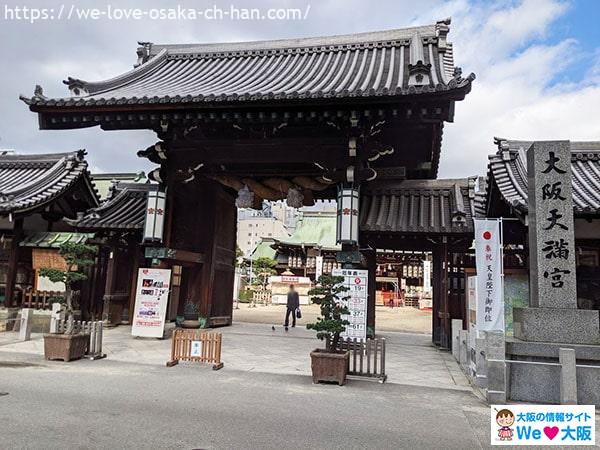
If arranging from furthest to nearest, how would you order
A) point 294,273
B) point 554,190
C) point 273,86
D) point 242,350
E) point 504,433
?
point 294,273 < point 273,86 < point 242,350 < point 554,190 < point 504,433

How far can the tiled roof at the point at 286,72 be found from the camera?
1007 centimetres

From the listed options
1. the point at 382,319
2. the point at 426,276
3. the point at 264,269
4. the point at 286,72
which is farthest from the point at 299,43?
the point at 426,276

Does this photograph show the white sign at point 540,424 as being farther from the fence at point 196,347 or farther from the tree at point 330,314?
the fence at point 196,347

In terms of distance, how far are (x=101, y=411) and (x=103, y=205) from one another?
10.6m

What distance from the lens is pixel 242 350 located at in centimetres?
1096

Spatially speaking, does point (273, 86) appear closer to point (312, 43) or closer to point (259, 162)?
point (259, 162)

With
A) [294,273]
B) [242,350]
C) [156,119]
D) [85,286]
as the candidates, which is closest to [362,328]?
[242,350]

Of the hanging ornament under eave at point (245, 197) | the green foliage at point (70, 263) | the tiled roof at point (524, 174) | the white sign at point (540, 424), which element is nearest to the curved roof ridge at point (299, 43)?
the tiled roof at point (524, 174)

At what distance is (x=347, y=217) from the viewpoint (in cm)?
1075

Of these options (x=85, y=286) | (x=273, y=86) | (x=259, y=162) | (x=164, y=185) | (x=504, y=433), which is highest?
(x=273, y=86)

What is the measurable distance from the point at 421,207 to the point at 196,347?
743cm

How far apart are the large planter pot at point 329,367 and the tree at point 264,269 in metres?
29.2

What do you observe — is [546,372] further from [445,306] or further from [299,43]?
[299,43]

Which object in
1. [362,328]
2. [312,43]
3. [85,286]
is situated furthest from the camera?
[312,43]
